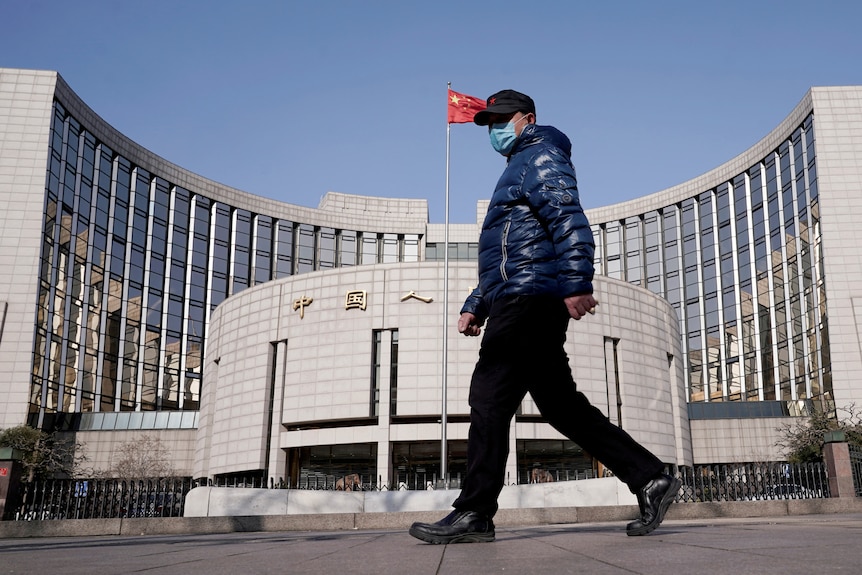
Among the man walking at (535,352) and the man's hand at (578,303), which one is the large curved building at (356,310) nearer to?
the man walking at (535,352)

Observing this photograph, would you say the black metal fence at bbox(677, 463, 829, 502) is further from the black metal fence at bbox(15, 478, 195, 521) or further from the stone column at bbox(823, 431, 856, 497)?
the black metal fence at bbox(15, 478, 195, 521)

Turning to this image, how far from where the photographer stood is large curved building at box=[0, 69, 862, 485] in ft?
130

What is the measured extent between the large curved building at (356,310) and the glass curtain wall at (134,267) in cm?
16

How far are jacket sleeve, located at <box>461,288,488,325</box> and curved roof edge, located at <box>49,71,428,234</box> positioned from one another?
183 feet

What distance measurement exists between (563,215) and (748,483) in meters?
14.9

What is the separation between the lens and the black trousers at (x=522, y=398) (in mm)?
4395

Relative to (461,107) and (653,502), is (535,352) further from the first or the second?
(461,107)

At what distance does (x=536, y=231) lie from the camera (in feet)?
14.9

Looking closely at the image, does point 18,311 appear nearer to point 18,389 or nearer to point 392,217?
point 18,389

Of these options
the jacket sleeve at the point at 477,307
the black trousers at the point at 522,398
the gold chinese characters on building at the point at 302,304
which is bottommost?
the black trousers at the point at 522,398

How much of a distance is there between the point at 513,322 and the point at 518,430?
113 feet

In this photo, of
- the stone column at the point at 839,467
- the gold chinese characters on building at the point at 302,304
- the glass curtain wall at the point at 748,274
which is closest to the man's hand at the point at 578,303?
the stone column at the point at 839,467

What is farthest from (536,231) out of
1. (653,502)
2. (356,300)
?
(356,300)

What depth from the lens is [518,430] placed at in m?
38.0
